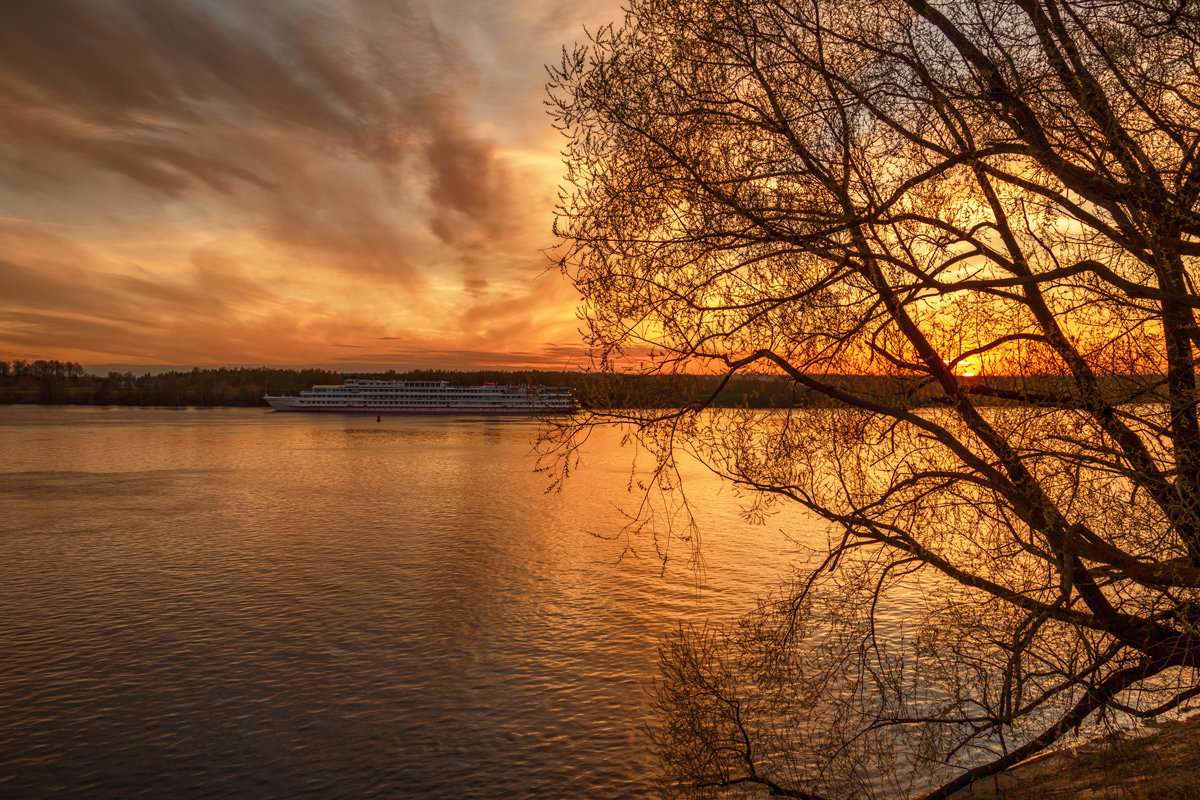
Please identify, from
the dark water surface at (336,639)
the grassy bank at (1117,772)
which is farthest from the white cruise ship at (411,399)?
the grassy bank at (1117,772)

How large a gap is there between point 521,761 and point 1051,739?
6.32 metres

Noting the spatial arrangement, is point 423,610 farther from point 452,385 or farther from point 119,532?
point 452,385

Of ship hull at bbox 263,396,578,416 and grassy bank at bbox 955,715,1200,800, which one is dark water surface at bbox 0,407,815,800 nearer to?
grassy bank at bbox 955,715,1200,800

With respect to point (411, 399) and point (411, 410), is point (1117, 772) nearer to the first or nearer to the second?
point (411, 410)

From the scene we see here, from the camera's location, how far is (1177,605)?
19.8ft

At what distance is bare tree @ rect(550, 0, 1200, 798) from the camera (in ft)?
19.9

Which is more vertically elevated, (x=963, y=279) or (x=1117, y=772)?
(x=963, y=279)

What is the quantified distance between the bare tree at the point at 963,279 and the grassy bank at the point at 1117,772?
2.50 feet

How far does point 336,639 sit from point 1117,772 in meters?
12.5

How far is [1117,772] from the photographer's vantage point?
315 inches

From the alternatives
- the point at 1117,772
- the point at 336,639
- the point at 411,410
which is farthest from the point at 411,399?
the point at 1117,772

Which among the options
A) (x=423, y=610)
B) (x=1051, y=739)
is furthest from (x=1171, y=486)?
(x=423, y=610)

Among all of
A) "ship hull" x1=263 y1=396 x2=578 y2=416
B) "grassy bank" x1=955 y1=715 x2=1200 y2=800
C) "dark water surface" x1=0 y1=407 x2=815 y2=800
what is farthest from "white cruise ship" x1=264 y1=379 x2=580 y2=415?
"grassy bank" x1=955 y1=715 x2=1200 y2=800

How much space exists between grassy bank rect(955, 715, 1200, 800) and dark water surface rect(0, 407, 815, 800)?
4.25 metres
